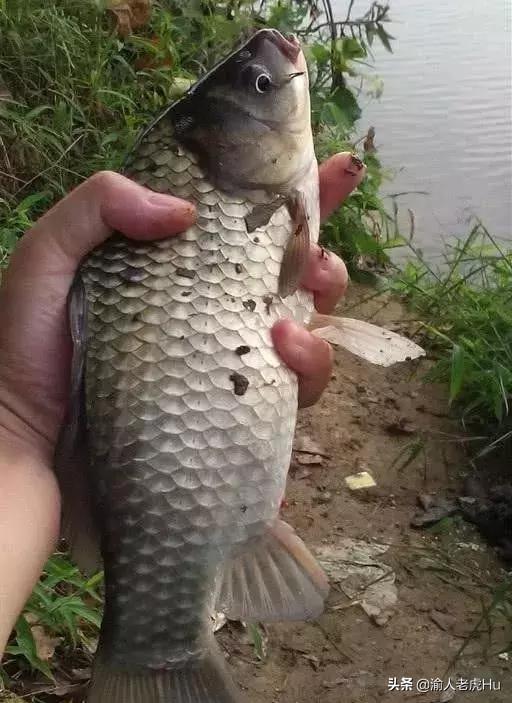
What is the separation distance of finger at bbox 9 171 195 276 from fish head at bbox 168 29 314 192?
0.12 m

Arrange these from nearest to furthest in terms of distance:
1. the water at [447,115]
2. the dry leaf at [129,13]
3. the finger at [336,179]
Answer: the finger at [336,179]
the dry leaf at [129,13]
the water at [447,115]

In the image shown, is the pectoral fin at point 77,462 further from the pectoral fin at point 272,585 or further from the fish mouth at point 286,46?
the fish mouth at point 286,46

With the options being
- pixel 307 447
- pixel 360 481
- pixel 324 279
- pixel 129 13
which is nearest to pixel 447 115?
pixel 129 13

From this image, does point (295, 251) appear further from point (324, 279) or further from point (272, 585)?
point (272, 585)

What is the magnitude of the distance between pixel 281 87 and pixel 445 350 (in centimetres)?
253

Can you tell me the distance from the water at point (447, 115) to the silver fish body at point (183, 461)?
3.57 meters

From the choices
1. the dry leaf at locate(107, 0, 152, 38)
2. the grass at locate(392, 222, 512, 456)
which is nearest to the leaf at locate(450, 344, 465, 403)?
the grass at locate(392, 222, 512, 456)

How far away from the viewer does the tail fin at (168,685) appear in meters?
1.34

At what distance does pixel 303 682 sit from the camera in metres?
2.39

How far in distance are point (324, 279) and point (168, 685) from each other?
856mm

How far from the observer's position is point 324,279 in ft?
5.83

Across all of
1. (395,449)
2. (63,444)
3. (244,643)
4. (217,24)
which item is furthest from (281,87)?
(217,24)

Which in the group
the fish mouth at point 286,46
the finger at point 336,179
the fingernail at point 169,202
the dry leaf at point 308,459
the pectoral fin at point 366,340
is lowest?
the dry leaf at point 308,459

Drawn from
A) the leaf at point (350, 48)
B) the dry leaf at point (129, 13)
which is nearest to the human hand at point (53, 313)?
the dry leaf at point (129, 13)
